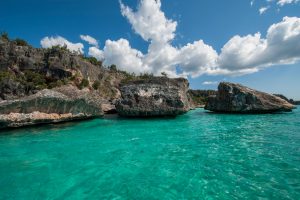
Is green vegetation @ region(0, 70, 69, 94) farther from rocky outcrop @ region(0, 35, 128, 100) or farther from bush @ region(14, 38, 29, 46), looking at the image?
bush @ region(14, 38, 29, 46)

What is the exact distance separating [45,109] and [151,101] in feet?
32.2

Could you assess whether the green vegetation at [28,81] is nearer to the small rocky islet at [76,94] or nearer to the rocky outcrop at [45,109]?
the small rocky islet at [76,94]

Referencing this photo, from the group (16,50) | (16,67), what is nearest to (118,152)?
(16,67)

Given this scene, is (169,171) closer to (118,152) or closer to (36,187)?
(118,152)

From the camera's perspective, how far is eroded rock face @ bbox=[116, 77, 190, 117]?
2028 centimetres

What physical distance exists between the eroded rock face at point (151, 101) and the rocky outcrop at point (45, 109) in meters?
3.83

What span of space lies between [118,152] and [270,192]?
16.8 ft

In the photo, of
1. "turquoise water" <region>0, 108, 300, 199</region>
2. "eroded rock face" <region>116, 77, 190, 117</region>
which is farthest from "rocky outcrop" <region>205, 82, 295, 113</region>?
"turquoise water" <region>0, 108, 300, 199</region>

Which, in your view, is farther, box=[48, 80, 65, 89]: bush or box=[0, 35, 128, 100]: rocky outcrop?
box=[0, 35, 128, 100]: rocky outcrop

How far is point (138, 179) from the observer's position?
A: 16.3 ft

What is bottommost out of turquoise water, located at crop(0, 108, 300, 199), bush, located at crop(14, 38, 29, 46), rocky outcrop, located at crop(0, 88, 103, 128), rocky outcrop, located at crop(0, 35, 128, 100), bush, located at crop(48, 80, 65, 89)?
turquoise water, located at crop(0, 108, 300, 199)

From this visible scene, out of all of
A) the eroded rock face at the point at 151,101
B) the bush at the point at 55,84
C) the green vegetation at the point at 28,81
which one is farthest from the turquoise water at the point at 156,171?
the bush at the point at 55,84

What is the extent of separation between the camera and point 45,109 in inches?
612

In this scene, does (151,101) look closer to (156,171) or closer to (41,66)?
(156,171)
